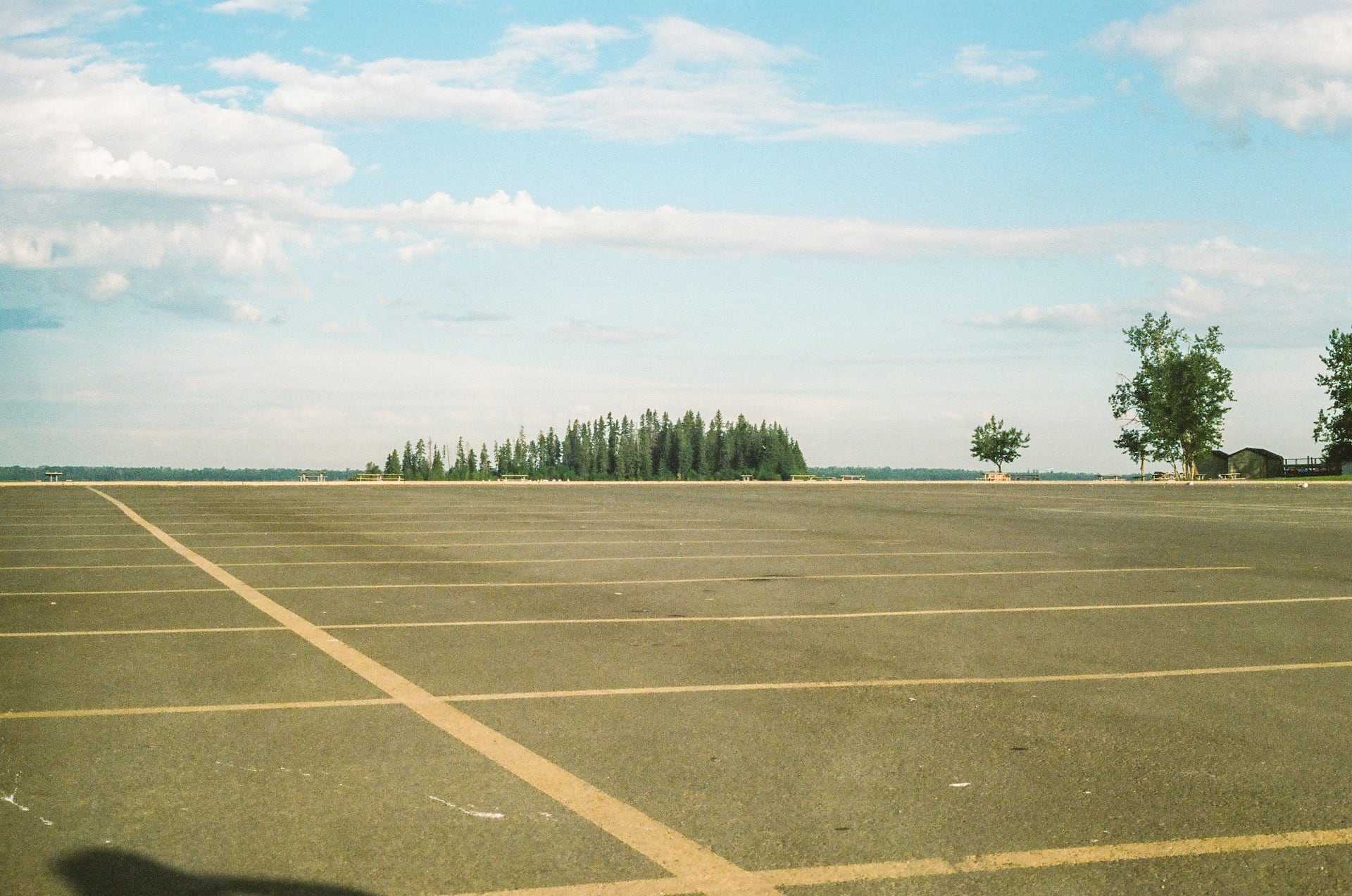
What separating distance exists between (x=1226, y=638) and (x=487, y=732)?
6784 mm

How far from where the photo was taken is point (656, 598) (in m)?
13.1

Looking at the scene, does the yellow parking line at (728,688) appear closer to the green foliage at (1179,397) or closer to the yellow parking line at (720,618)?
the yellow parking line at (720,618)

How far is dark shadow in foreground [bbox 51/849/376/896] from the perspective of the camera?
4.33 meters

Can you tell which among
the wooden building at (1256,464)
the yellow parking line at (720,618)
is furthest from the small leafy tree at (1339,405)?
the yellow parking line at (720,618)

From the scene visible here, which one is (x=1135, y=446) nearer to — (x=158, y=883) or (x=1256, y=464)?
(x=1256, y=464)

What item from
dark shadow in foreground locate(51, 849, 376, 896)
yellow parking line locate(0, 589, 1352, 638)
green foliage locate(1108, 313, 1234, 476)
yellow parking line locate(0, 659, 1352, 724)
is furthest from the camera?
green foliage locate(1108, 313, 1234, 476)

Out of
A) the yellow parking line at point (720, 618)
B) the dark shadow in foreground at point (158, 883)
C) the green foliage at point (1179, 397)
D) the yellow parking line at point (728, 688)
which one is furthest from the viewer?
the green foliage at point (1179, 397)

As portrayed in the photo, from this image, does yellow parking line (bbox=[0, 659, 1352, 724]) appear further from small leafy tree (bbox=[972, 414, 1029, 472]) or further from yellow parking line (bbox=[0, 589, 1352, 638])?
small leafy tree (bbox=[972, 414, 1029, 472])

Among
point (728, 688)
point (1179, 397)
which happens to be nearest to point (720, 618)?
point (728, 688)

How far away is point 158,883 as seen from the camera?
4.43 meters

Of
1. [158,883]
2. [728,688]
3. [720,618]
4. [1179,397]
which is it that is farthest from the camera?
[1179,397]

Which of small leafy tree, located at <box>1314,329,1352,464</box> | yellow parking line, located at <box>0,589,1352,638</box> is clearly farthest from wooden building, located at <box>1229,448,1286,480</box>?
yellow parking line, located at <box>0,589,1352,638</box>

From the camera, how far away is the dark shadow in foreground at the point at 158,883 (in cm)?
433

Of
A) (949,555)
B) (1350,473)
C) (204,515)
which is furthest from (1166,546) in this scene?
(1350,473)
